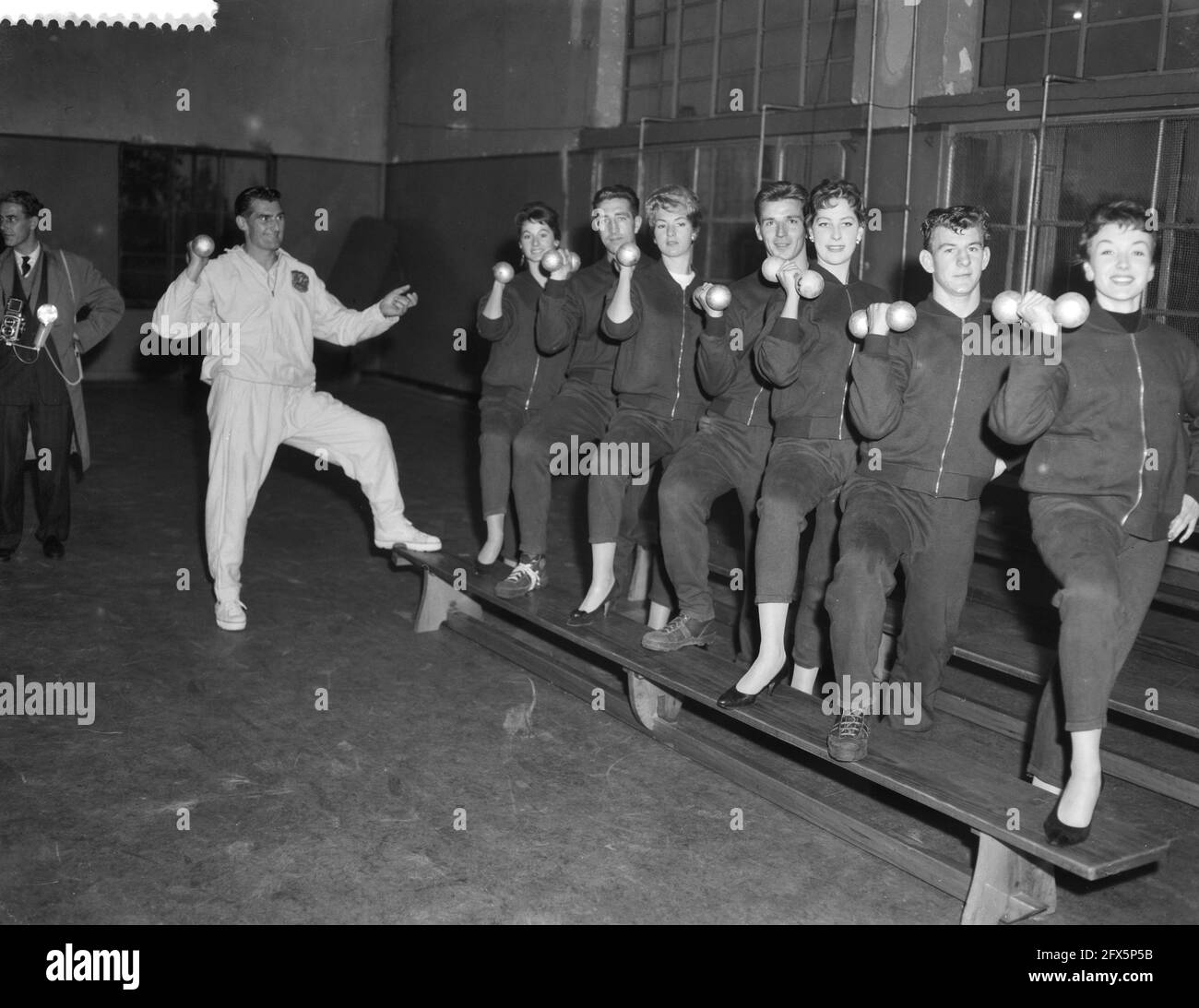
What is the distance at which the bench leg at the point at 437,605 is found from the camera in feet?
19.6

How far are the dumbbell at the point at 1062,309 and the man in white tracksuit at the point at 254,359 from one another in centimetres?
294

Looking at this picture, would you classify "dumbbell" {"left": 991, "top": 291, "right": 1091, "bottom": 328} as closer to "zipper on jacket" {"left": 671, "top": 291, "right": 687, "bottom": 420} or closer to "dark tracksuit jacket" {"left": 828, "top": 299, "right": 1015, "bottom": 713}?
"dark tracksuit jacket" {"left": 828, "top": 299, "right": 1015, "bottom": 713}

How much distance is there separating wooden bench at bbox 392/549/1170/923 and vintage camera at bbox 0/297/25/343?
258cm

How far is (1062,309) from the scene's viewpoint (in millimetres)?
3314

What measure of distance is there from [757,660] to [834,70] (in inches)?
252

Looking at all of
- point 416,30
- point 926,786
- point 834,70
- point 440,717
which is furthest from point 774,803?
point 416,30

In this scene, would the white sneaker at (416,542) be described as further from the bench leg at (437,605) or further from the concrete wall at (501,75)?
the concrete wall at (501,75)

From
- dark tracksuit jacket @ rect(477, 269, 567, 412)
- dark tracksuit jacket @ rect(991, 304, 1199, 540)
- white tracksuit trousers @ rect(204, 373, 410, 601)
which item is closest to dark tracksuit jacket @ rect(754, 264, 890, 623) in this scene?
dark tracksuit jacket @ rect(991, 304, 1199, 540)

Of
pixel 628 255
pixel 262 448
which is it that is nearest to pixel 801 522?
Answer: pixel 628 255

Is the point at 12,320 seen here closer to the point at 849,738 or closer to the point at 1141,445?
the point at 849,738

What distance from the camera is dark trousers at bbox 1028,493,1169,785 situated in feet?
10.6

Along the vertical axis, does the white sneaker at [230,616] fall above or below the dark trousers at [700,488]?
below

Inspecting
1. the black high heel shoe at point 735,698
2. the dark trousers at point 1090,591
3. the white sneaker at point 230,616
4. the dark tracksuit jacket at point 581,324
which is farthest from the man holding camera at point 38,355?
the dark trousers at point 1090,591

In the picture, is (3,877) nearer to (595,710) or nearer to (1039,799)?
(595,710)
